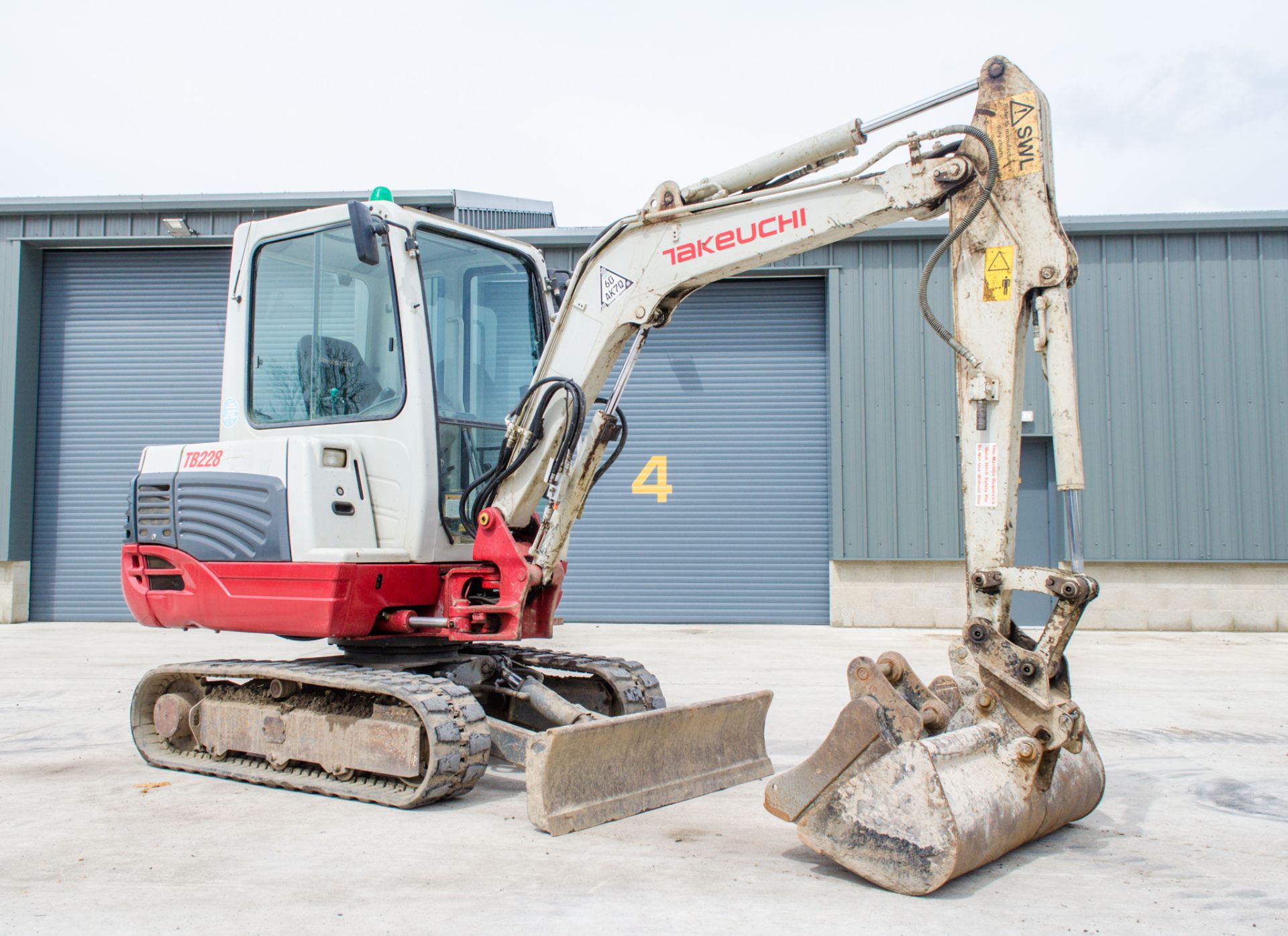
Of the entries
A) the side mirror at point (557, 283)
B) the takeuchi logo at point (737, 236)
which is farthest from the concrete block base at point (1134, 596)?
the takeuchi logo at point (737, 236)

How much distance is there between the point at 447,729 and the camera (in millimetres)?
5141

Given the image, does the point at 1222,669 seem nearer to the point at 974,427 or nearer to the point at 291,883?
the point at 974,427

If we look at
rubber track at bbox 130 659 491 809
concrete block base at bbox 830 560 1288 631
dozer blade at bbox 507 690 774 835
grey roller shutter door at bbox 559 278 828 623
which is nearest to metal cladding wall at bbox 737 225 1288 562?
concrete block base at bbox 830 560 1288 631

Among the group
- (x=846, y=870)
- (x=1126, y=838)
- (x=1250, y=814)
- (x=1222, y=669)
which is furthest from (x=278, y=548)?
(x=1222, y=669)

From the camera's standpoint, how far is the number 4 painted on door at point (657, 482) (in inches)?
613

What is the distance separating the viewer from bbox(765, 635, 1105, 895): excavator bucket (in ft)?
13.0

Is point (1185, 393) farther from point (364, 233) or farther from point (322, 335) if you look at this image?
point (364, 233)

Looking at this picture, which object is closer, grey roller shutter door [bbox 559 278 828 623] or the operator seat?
the operator seat

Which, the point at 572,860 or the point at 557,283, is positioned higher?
the point at 557,283

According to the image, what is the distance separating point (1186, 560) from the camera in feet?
47.1

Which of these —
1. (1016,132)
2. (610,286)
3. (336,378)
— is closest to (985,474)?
(1016,132)

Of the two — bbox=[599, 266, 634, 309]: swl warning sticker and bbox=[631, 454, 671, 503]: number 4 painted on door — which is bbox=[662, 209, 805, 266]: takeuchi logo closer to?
bbox=[599, 266, 634, 309]: swl warning sticker

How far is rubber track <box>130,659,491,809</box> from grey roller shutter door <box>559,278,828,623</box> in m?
9.33

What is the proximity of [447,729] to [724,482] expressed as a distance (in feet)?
35.0
